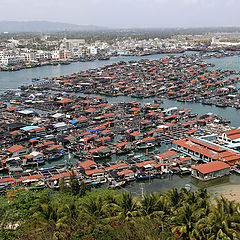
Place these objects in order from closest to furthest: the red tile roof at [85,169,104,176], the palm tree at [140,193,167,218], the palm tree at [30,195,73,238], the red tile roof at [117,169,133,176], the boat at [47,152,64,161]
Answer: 1. the palm tree at [30,195,73,238]
2. the palm tree at [140,193,167,218]
3. the red tile roof at [117,169,133,176]
4. the red tile roof at [85,169,104,176]
5. the boat at [47,152,64,161]

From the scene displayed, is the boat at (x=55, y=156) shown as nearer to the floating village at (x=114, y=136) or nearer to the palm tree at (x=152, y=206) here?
the floating village at (x=114, y=136)

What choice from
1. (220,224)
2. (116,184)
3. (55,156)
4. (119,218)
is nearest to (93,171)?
(116,184)

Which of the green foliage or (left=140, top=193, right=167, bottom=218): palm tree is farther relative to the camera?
(left=140, top=193, right=167, bottom=218): palm tree

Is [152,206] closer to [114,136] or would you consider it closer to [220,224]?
[220,224]

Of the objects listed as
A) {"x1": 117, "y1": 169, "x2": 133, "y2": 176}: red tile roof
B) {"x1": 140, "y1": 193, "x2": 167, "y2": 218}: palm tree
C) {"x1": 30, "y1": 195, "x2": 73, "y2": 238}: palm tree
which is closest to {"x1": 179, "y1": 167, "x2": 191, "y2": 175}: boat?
{"x1": 117, "y1": 169, "x2": 133, "y2": 176}: red tile roof

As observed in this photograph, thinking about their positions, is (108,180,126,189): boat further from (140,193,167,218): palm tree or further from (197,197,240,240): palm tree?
(197,197,240,240): palm tree

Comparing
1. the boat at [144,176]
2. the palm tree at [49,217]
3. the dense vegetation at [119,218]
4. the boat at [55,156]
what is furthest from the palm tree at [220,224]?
the boat at [55,156]
